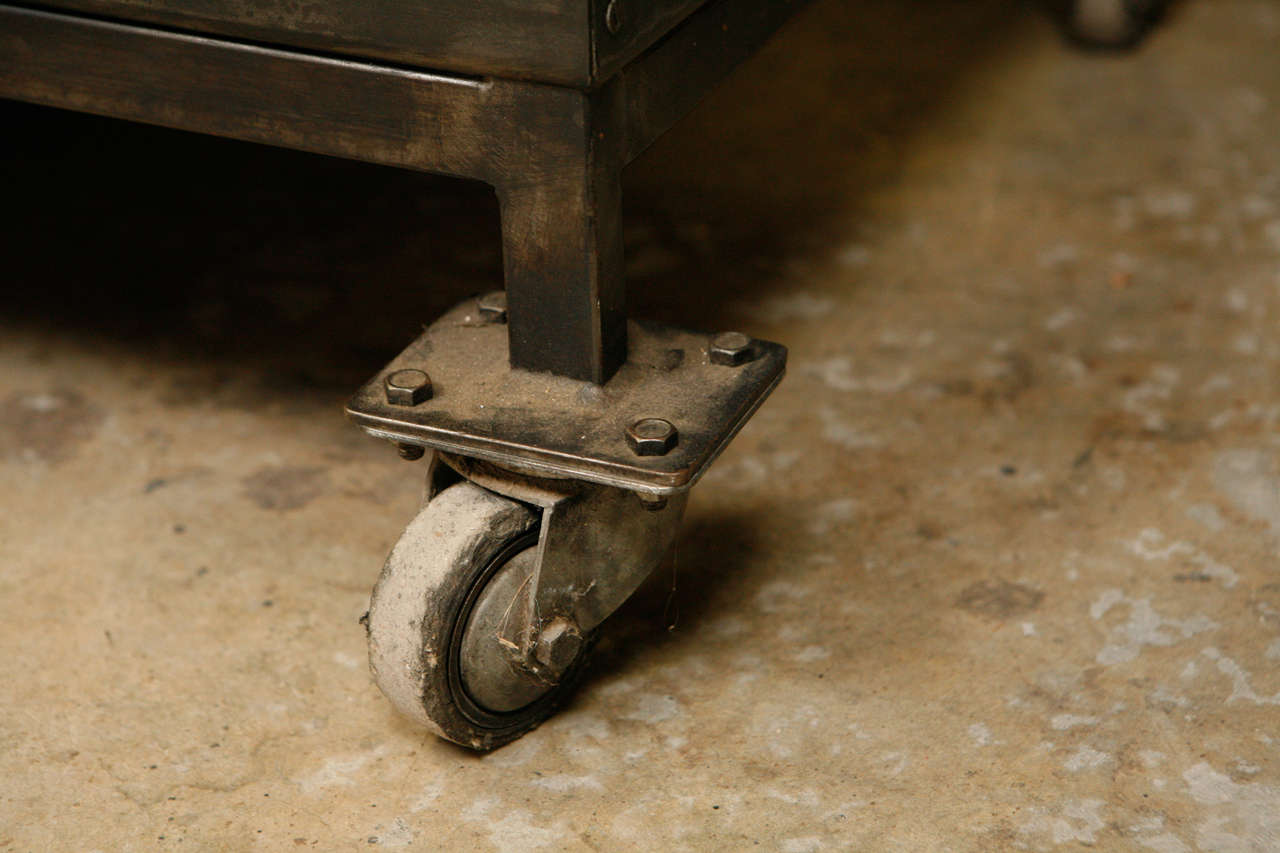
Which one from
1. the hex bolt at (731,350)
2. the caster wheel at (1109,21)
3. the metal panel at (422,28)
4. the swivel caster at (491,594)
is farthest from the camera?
the caster wheel at (1109,21)

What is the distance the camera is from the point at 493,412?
1.34 m

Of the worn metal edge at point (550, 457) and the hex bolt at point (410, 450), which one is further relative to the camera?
the hex bolt at point (410, 450)

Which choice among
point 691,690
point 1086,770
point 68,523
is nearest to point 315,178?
point 68,523

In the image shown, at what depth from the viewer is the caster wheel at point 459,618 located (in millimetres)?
1303

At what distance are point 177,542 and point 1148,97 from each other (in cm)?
196

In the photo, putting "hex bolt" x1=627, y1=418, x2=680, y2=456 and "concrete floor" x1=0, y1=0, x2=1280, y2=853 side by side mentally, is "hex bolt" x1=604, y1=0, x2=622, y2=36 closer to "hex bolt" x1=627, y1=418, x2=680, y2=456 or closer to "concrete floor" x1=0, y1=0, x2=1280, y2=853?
"hex bolt" x1=627, y1=418, x2=680, y2=456

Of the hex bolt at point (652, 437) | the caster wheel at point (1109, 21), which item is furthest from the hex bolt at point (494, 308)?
the caster wheel at point (1109, 21)

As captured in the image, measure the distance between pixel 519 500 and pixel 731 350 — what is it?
25 cm

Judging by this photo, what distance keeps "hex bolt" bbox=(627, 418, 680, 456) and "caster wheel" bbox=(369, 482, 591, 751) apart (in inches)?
5.6

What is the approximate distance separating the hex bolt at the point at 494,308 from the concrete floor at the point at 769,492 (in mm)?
341

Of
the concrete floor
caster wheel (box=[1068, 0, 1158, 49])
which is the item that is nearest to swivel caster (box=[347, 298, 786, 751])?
the concrete floor

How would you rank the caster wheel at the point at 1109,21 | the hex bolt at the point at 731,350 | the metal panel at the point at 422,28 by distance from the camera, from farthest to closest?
the caster wheel at the point at 1109,21, the hex bolt at the point at 731,350, the metal panel at the point at 422,28

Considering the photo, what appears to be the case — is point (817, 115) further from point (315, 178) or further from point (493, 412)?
point (493, 412)

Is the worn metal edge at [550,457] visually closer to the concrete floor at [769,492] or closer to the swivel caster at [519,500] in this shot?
the swivel caster at [519,500]
